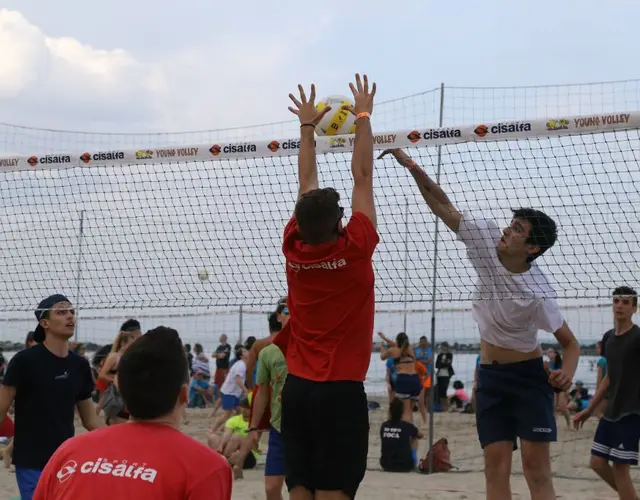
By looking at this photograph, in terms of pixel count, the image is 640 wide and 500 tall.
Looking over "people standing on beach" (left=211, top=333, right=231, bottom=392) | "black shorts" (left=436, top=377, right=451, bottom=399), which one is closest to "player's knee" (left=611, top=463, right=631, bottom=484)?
"black shorts" (left=436, top=377, right=451, bottom=399)

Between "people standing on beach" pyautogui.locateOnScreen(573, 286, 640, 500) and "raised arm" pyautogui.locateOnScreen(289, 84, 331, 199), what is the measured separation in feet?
11.9

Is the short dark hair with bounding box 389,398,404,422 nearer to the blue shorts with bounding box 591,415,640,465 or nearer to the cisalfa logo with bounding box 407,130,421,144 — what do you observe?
the blue shorts with bounding box 591,415,640,465

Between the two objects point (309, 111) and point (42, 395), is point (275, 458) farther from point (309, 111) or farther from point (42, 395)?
point (309, 111)

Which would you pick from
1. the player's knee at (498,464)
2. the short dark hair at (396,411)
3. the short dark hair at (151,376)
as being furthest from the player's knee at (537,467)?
the short dark hair at (396,411)

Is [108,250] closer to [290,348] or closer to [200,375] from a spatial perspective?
[290,348]

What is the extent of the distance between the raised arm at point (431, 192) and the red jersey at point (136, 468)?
300cm

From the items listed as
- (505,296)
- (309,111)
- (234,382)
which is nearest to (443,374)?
(234,382)

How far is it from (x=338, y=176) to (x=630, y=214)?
2.27 metres

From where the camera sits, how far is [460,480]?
33.4ft

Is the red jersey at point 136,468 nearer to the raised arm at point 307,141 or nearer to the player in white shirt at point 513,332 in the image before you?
the raised arm at point 307,141

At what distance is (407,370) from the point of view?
48.0 ft

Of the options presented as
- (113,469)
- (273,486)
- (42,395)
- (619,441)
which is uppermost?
(113,469)

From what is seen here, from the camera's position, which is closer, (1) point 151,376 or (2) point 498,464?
(1) point 151,376

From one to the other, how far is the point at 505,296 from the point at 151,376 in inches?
129
